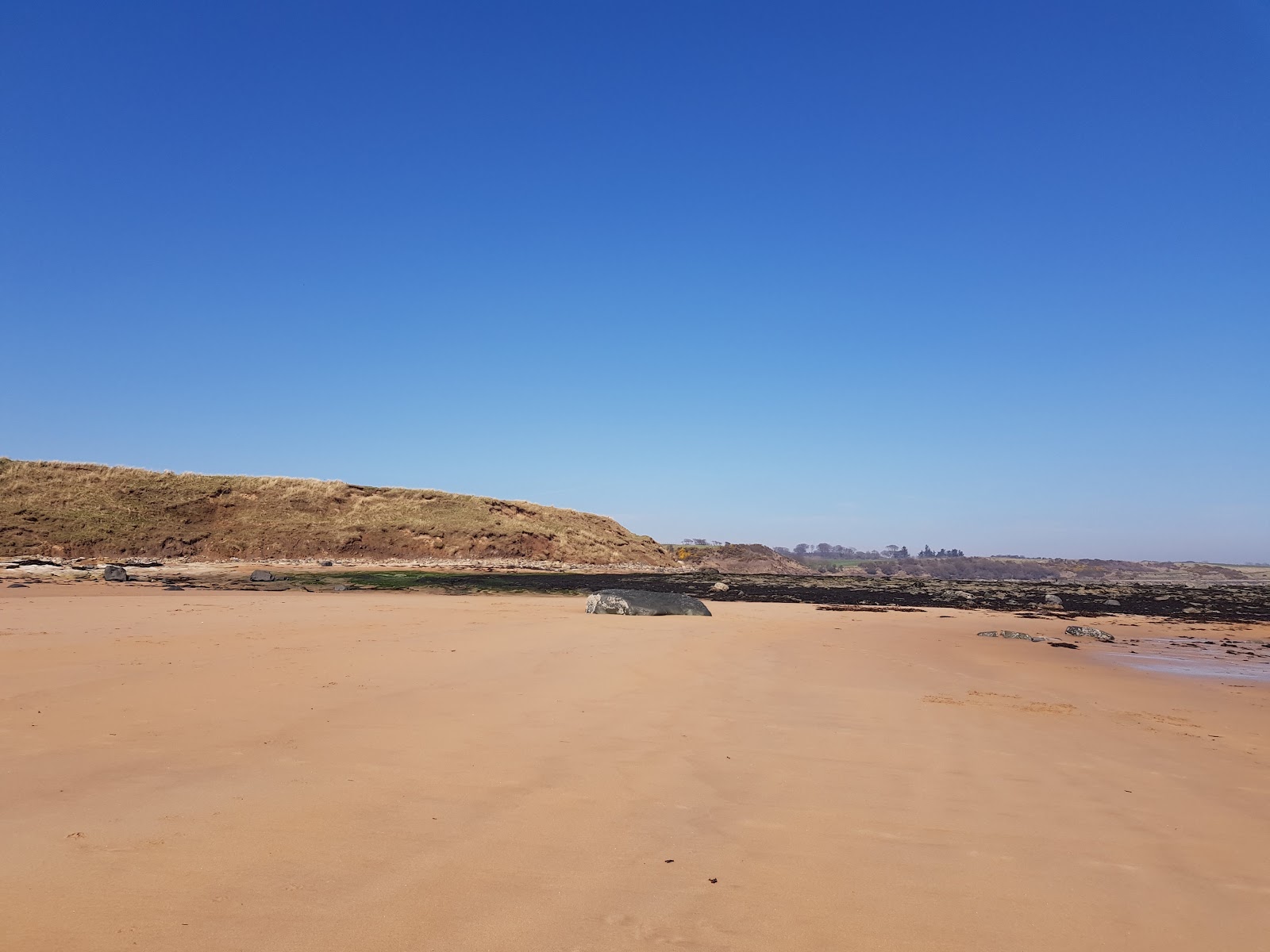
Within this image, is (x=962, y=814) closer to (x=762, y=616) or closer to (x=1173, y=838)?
(x=1173, y=838)

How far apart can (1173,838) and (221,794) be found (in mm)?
5322

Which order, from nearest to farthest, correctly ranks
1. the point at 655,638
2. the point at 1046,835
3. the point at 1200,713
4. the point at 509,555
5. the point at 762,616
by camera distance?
1. the point at 1046,835
2. the point at 1200,713
3. the point at 655,638
4. the point at 762,616
5. the point at 509,555

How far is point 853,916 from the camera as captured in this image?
317cm

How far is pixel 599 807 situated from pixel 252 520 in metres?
47.5

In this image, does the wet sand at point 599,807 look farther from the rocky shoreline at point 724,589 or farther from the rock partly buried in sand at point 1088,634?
the rocky shoreline at point 724,589

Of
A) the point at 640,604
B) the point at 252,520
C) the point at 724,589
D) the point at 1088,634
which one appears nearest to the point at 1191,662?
the point at 1088,634

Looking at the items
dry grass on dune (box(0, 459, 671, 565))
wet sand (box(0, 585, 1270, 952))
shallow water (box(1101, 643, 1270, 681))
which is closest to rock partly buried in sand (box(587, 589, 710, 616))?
wet sand (box(0, 585, 1270, 952))

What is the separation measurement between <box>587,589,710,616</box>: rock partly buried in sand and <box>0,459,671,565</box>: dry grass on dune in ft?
107

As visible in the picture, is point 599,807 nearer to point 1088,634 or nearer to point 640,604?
point 640,604

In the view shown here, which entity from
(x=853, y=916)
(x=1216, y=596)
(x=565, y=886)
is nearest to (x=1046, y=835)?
(x=853, y=916)

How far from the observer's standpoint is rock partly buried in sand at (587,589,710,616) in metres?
16.4

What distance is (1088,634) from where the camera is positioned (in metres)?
16.2

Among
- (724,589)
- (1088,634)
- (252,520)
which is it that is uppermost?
(252,520)

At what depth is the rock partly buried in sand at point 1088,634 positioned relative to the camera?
15.8 metres
